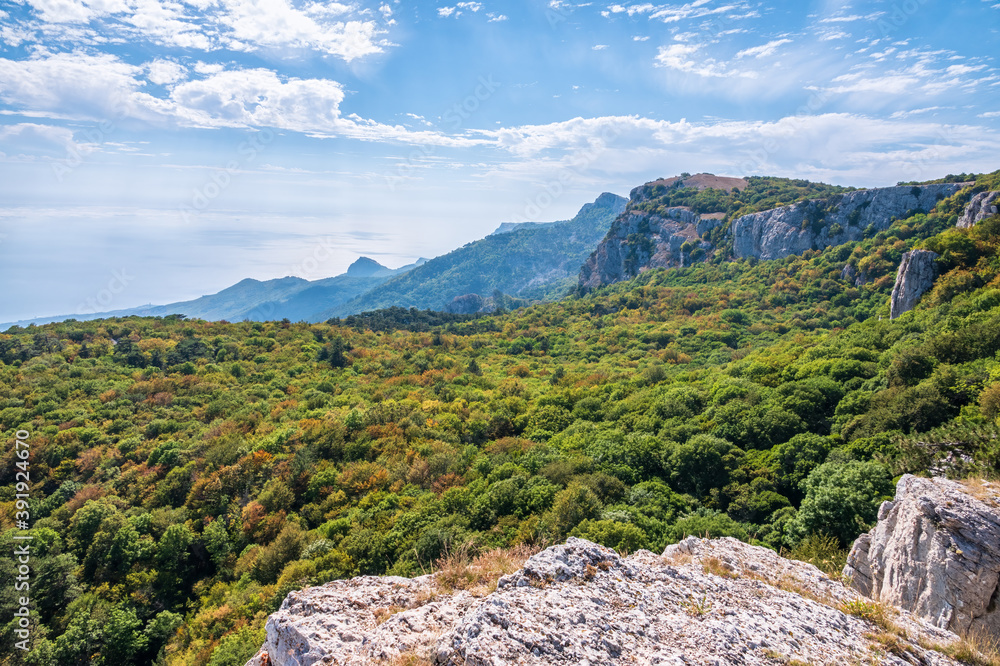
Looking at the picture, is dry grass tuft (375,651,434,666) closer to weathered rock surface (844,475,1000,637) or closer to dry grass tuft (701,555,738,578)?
dry grass tuft (701,555,738,578)

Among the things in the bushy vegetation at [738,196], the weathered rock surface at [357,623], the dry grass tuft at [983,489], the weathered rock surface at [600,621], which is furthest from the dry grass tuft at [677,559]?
the bushy vegetation at [738,196]

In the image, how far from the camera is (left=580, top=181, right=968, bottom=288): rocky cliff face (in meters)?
85.9

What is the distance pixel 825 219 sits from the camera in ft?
317

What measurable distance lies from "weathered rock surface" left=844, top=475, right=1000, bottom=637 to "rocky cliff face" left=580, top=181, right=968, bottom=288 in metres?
101

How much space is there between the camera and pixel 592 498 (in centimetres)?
1892

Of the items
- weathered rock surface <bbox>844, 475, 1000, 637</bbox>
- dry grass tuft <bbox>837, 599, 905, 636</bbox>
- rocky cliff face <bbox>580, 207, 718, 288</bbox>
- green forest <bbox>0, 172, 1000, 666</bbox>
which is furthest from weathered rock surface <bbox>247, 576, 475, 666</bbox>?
rocky cliff face <bbox>580, 207, 718, 288</bbox>

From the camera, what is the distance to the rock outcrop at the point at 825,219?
83375 millimetres

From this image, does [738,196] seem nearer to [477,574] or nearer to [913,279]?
[913,279]

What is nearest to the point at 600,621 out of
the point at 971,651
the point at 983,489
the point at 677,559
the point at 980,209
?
the point at 677,559

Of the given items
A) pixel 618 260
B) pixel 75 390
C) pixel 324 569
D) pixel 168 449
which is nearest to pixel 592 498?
pixel 324 569

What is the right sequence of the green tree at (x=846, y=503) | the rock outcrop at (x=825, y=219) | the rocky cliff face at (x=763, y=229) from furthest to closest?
the rocky cliff face at (x=763, y=229)
the rock outcrop at (x=825, y=219)
the green tree at (x=846, y=503)

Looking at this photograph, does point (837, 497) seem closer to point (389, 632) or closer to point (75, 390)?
point (389, 632)

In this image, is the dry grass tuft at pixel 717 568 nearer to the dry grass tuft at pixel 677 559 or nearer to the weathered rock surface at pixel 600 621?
the weathered rock surface at pixel 600 621

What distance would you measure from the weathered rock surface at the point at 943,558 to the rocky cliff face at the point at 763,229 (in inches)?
3996
